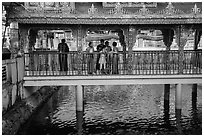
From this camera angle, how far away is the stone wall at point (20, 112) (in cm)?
916

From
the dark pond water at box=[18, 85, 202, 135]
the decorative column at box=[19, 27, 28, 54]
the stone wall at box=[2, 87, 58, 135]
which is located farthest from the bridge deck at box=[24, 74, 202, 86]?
the dark pond water at box=[18, 85, 202, 135]

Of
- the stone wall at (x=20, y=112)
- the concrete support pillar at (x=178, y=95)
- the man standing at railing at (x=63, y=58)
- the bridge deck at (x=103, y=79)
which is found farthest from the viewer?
the concrete support pillar at (x=178, y=95)

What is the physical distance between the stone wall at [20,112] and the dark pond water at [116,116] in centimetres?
32

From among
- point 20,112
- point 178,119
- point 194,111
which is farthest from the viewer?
point 194,111

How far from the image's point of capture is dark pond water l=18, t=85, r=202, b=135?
10.7 metres

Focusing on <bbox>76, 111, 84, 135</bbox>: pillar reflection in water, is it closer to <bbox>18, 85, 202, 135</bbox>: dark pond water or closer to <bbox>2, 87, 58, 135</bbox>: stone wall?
<bbox>18, 85, 202, 135</bbox>: dark pond water

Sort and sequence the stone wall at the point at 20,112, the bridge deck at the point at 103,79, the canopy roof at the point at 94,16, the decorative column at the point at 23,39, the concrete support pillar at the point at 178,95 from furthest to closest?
the concrete support pillar at the point at 178,95
the decorative column at the point at 23,39
the bridge deck at the point at 103,79
the canopy roof at the point at 94,16
the stone wall at the point at 20,112

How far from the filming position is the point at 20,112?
1074cm

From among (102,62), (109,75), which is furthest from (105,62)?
(109,75)

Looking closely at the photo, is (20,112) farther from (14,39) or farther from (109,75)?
(109,75)

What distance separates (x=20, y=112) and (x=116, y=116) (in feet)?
13.6

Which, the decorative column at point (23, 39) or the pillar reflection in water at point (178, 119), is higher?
the decorative column at point (23, 39)

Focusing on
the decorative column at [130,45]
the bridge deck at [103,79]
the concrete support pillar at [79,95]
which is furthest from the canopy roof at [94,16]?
the concrete support pillar at [79,95]

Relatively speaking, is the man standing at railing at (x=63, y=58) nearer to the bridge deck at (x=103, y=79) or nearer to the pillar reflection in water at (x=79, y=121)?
the bridge deck at (x=103, y=79)
